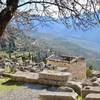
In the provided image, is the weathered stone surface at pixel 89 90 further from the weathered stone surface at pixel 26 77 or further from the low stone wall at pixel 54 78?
the weathered stone surface at pixel 26 77

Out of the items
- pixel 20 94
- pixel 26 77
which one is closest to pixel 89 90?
pixel 20 94

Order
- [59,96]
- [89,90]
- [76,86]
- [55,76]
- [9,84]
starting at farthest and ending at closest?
[9,84] < [55,76] < [76,86] < [89,90] < [59,96]

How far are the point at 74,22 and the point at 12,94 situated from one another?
5878mm

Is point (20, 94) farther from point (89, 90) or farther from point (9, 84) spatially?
point (89, 90)

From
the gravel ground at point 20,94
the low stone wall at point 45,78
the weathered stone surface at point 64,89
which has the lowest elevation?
the gravel ground at point 20,94

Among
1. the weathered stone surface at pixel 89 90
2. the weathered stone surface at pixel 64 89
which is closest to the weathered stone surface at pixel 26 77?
the weathered stone surface at pixel 64 89

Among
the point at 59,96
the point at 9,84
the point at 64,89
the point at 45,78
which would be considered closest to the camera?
the point at 59,96

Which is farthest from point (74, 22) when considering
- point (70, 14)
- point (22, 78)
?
point (22, 78)

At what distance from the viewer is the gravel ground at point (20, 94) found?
40.3 ft

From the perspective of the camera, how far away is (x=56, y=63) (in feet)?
68.4

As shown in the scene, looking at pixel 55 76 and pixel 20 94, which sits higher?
pixel 55 76

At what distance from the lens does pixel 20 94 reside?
12.8 metres

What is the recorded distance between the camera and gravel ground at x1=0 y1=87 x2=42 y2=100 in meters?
12.3

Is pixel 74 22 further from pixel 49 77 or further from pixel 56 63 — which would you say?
pixel 56 63
